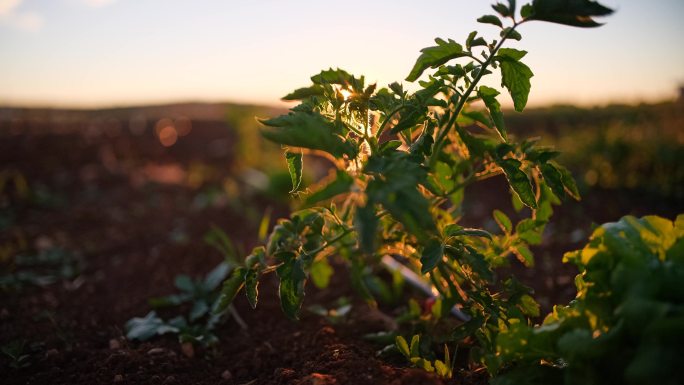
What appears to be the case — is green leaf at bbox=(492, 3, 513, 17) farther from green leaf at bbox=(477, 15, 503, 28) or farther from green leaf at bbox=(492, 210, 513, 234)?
green leaf at bbox=(492, 210, 513, 234)

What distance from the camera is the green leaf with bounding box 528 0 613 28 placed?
1221 mm

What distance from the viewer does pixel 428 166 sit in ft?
4.87

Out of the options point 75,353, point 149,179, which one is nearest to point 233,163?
point 149,179

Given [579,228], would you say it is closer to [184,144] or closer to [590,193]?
[590,193]

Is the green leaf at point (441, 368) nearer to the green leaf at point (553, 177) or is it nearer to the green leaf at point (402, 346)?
the green leaf at point (402, 346)

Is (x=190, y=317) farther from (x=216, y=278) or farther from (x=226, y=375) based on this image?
(x=226, y=375)

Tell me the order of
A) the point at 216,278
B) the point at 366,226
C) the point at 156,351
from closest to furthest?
the point at 366,226, the point at 156,351, the point at 216,278

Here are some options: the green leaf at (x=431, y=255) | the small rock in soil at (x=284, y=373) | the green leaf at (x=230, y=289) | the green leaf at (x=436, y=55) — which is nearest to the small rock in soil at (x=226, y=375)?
the small rock in soil at (x=284, y=373)

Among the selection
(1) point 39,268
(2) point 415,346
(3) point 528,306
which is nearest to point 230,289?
(2) point 415,346

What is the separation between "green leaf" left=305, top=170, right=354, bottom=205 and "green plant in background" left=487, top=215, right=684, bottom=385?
59cm

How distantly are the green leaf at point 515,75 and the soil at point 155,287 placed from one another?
879 mm

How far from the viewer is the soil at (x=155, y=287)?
1.83m

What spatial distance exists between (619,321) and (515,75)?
76 cm

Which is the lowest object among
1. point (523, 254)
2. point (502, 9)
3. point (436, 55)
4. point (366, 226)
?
point (523, 254)
